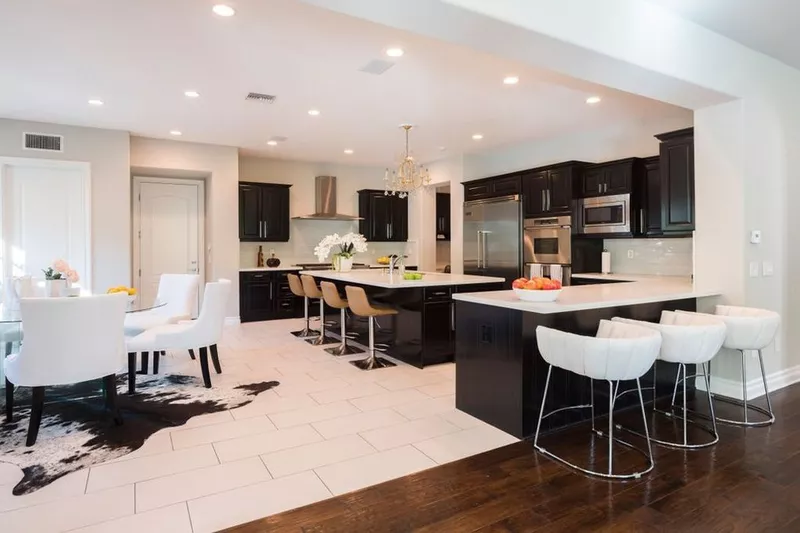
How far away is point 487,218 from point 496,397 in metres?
4.60

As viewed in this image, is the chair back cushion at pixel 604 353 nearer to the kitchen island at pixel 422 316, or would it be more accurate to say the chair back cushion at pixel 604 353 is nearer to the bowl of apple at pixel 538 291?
the bowl of apple at pixel 538 291

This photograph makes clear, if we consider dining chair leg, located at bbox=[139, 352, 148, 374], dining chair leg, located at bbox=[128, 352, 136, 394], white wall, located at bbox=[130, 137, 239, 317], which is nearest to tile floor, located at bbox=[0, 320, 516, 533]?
dining chair leg, located at bbox=[128, 352, 136, 394]

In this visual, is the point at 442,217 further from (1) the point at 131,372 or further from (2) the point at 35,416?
(2) the point at 35,416

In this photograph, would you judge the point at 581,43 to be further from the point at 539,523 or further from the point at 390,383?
the point at 390,383

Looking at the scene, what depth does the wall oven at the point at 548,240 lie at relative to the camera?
6.34 metres

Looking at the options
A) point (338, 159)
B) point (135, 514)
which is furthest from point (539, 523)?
point (338, 159)

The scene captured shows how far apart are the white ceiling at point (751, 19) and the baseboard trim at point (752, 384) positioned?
2.63m

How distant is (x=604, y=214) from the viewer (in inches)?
235

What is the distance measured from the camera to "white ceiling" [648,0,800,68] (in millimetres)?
3068

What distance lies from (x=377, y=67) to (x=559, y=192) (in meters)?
3.34

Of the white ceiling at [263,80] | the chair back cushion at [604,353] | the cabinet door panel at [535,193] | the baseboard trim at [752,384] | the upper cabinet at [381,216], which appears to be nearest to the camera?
the chair back cushion at [604,353]

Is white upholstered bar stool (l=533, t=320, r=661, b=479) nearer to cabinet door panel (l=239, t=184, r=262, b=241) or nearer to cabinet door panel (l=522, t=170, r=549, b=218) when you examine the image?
cabinet door panel (l=522, t=170, r=549, b=218)

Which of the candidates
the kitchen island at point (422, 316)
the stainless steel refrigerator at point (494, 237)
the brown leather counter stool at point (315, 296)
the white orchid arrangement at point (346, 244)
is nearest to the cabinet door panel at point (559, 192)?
the stainless steel refrigerator at point (494, 237)

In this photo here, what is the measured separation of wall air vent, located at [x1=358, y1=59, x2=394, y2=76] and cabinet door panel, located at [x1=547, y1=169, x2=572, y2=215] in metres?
3.17
